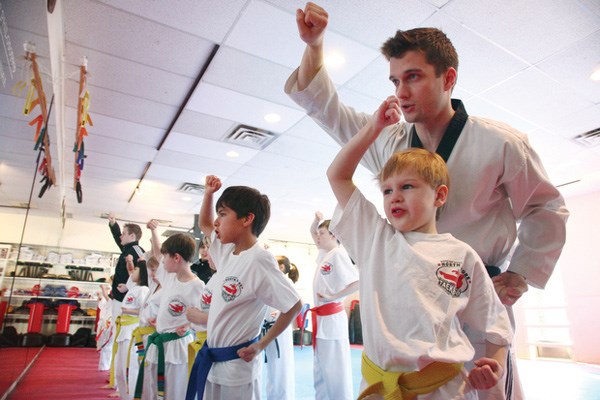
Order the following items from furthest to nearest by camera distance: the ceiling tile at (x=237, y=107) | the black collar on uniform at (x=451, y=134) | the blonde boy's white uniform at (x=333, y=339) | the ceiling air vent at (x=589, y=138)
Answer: the ceiling air vent at (x=589, y=138), the ceiling tile at (x=237, y=107), the blonde boy's white uniform at (x=333, y=339), the black collar on uniform at (x=451, y=134)

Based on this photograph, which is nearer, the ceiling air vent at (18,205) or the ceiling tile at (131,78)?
the ceiling air vent at (18,205)

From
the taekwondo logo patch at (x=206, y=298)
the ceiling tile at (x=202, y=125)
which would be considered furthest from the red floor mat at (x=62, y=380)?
the ceiling tile at (x=202, y=125)

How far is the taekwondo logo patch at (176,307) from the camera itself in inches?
103

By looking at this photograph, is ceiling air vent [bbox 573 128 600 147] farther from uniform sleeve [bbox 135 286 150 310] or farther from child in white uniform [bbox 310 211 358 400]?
uniform sleeve [bbox 135 286 150 310]

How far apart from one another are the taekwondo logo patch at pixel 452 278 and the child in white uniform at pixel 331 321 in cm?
264

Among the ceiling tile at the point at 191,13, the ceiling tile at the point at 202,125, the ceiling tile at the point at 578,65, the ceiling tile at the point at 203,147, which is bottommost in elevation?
the ceiling tile at the point at 578,65

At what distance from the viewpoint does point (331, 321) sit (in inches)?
142

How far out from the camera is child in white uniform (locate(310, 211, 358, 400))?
3410 mm

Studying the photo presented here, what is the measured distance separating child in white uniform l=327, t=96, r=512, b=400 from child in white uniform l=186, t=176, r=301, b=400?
0.82 metres

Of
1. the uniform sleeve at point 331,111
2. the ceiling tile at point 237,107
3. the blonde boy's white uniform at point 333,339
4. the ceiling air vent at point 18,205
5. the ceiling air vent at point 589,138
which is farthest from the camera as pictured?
the ceiling air vent at point 589,138

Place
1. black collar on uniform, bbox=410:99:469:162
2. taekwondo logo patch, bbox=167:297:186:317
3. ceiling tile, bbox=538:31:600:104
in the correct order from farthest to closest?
1. ceiling tile, bbox=538:31:600:104
2. taekwondo logo patch, bbox=167:297:186:317
3. black collar on uniform, bbox=410:99:469:162

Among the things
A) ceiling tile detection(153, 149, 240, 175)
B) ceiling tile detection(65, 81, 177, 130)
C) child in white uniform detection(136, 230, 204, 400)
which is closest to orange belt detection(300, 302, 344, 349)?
child in white uniform detection(136, 230, 204, 400)

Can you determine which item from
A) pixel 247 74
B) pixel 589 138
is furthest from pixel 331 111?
pixel 589 138

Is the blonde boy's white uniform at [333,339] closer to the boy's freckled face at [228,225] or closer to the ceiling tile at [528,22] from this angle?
the boy's freckled face at [228,225]
